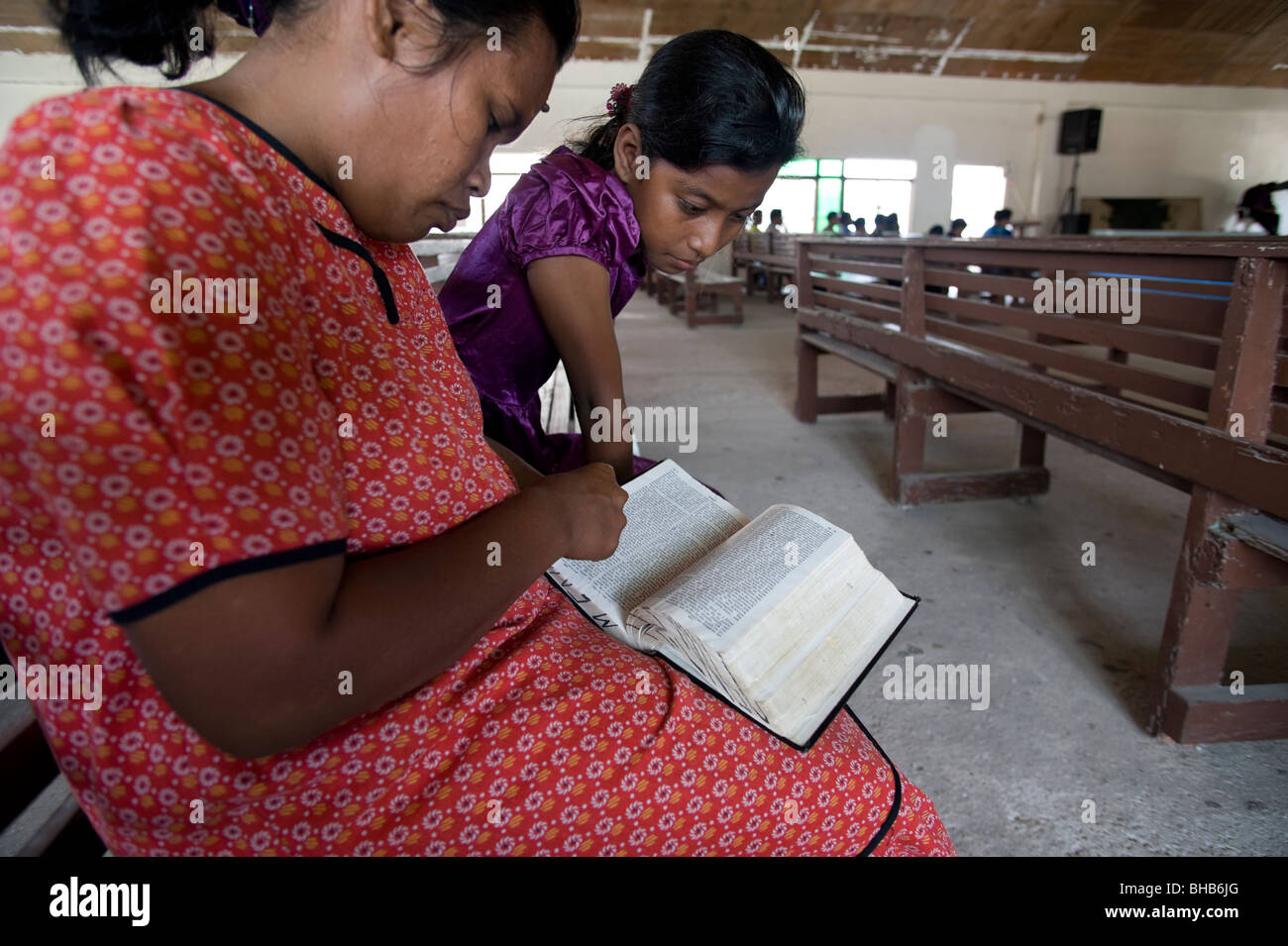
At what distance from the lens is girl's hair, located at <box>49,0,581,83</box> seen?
526 millimetres

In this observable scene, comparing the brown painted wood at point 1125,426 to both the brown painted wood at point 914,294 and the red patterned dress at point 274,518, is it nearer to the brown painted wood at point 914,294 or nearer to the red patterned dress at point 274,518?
the brown painted wood at point 914,294

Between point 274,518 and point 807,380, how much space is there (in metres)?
3.49

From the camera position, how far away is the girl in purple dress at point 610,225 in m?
1.07

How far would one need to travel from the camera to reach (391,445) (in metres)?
0.54

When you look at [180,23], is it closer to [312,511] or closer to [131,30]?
[131,30]

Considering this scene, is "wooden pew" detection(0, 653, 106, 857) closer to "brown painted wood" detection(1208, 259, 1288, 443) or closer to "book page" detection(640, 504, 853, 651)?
"book page" detection(640, 504, 853, 651)

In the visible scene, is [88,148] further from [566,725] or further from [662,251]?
[662,251]

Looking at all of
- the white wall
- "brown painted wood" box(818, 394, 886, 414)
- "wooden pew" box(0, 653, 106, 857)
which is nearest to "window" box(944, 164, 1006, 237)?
the white wall

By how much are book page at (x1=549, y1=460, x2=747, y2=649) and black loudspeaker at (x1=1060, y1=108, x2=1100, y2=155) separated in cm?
1439

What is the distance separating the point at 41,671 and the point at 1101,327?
1875 mm

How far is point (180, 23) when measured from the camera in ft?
1.93

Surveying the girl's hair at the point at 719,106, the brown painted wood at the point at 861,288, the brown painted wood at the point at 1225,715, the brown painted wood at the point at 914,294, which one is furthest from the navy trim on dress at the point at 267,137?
the brown painted wood at the point at 861,288

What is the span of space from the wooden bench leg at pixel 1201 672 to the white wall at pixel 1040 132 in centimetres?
1189

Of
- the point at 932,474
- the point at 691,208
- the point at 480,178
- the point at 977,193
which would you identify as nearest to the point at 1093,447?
the point at 932,474
